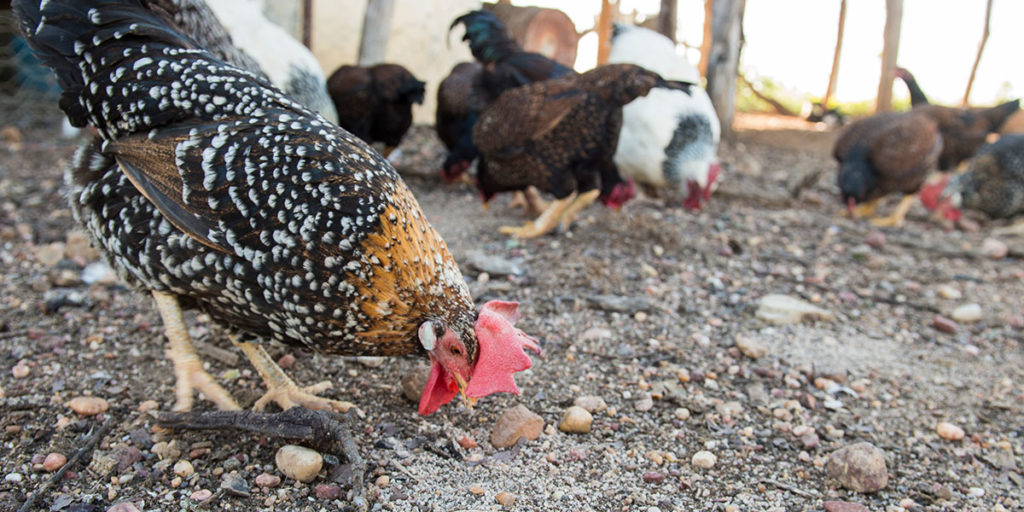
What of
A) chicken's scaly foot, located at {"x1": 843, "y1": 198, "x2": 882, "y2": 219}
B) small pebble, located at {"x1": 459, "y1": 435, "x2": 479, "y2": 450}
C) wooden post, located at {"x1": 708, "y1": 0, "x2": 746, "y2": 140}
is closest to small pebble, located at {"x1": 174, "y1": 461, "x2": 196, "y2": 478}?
small pebble, located at {"x1": 459, "y1": 435, "x2": 479, "y2": 450}

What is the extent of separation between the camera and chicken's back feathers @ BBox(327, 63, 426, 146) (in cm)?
488

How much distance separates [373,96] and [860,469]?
3757mm

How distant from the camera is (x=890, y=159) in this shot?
5.75 m

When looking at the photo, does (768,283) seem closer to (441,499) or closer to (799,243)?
(799,243)

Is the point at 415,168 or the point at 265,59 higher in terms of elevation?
the point at 265,59

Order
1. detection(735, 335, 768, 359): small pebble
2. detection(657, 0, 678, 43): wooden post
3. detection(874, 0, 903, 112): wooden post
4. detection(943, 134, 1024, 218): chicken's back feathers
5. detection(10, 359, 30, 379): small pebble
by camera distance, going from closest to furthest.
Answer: detection(10, 359, 30, 379): small pebble, detection(735, 335, 768, 359): small pebble, detection(943, 134, 1024, 218): chicken's back feathers, detection(657, 0, 678, 43): wooden post, detection(874, 0, 903, 112): wooden post

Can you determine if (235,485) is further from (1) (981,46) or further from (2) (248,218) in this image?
(1) (981,46)

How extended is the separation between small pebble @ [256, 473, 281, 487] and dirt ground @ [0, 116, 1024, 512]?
0.05 ft

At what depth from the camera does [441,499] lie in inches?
81.6

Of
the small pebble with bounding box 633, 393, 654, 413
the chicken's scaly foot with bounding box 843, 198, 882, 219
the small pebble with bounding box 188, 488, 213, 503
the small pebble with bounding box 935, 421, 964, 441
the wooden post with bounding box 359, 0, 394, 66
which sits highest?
the wooden post with bounding box 359, 0, 394, 66

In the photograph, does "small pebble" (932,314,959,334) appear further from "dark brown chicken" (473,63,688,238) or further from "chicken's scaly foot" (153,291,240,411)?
"chicken's scaly foot" (153,291,240,411)

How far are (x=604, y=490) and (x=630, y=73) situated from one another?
253 centimetres

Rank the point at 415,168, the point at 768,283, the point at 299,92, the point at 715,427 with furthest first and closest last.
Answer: the point at 415,168 → the point at 299,92 → the point at 768,283 → the point at 715,427

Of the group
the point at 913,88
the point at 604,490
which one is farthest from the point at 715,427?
the point at 913,88
